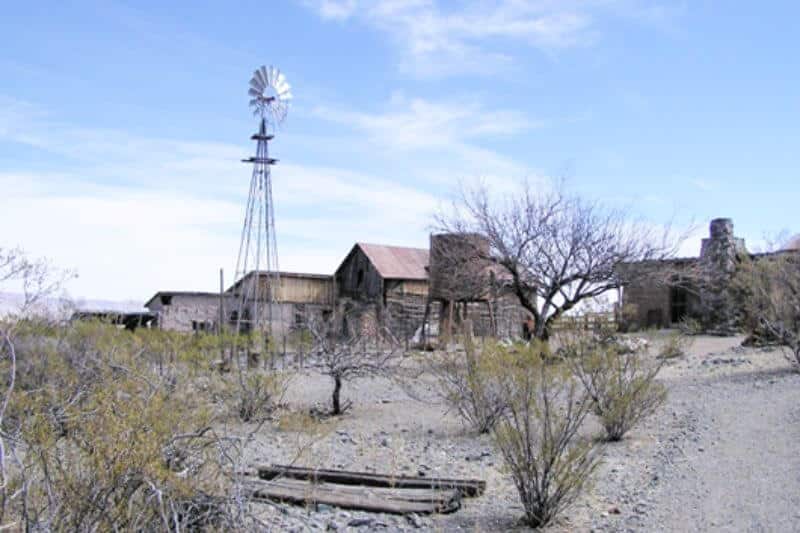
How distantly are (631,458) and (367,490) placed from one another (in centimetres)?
403

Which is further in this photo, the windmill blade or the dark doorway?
the dark doorway

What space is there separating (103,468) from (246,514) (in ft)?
4.33

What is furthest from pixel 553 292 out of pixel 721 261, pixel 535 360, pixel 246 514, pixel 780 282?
pixel 246 514

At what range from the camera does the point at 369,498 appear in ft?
28.3

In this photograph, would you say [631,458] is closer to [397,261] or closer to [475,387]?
[475,387]

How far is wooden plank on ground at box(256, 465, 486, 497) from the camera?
29.8 ft

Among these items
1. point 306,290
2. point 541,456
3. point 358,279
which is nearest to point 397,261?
point 358,279

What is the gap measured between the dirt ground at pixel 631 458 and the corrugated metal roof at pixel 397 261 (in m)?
18.2

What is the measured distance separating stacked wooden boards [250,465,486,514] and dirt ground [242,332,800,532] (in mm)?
143

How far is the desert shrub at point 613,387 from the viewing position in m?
11.5

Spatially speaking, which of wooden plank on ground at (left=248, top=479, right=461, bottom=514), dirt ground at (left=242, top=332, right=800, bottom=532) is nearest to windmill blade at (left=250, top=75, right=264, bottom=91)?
dirt ground at (left=242, top=332, right=800, bottom=532)

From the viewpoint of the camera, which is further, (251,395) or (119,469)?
(251,395)

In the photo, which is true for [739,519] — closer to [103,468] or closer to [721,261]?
[103,468]

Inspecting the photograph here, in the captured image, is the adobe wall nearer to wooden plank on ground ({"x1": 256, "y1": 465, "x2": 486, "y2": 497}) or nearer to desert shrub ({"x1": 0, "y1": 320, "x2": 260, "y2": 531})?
wooden plank on ground ({"x1": 256, "y1": 465, "x2": 486, "y2": 497})
